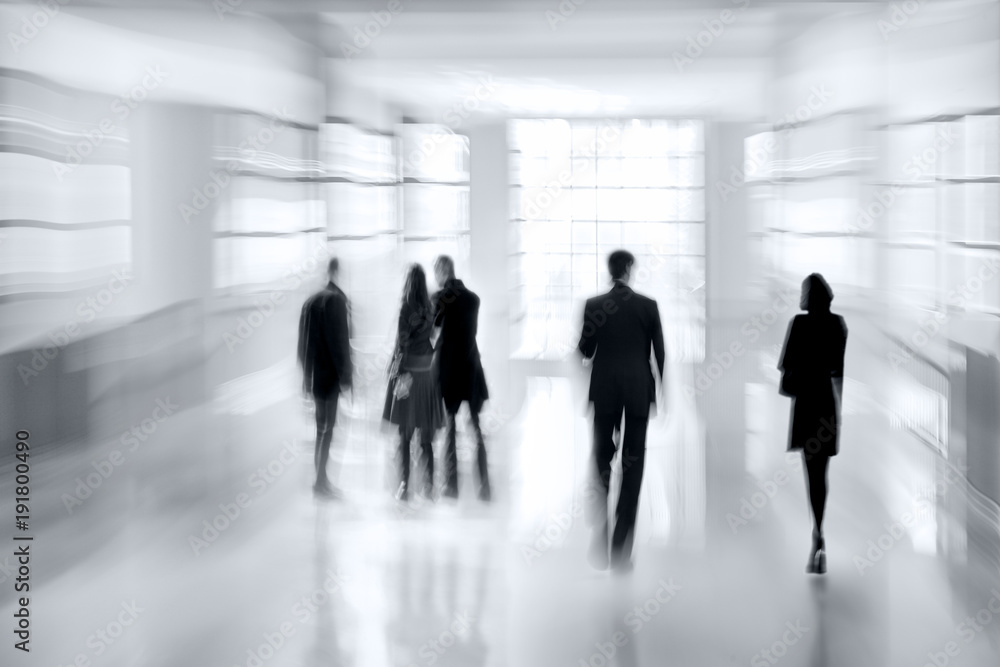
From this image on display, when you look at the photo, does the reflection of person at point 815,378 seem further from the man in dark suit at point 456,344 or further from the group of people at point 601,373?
the man in dark suit at point 456,344

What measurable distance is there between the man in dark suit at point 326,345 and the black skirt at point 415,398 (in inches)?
12.4

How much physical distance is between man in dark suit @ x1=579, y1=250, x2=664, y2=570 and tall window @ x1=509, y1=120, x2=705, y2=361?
1.00m

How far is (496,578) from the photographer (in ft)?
13.2

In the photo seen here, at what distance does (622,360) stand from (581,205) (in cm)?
169

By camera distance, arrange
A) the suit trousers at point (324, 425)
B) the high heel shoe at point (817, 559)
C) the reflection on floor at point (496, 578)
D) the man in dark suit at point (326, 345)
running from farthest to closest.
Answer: the suit trousers at point (324, 425), the man in dark suit at point (326, 345), the high heel shoe at point (817, 559), the reflection on floor at point (496, 578)

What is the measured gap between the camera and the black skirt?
14.9 feet

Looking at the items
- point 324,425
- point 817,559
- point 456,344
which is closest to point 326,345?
point 324,425

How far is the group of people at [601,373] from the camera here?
3.87m

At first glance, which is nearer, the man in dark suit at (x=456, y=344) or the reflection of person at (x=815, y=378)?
the reflection of person at (x=815, y=378)

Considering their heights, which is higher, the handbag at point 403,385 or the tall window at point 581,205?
the tall window at point 581,205

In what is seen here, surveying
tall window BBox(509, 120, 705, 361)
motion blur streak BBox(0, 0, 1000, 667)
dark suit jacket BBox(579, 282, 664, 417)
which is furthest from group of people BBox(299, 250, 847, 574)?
tall window BBox(509, 120, 705, 361)

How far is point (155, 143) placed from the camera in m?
6.05

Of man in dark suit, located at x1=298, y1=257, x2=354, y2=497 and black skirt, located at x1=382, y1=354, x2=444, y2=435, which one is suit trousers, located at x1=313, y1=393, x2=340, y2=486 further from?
black skirt, located at x1=382, y1=354, x2=444, y2=435

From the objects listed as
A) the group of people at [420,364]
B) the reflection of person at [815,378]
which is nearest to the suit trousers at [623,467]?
the reflection of person at [815,378]
